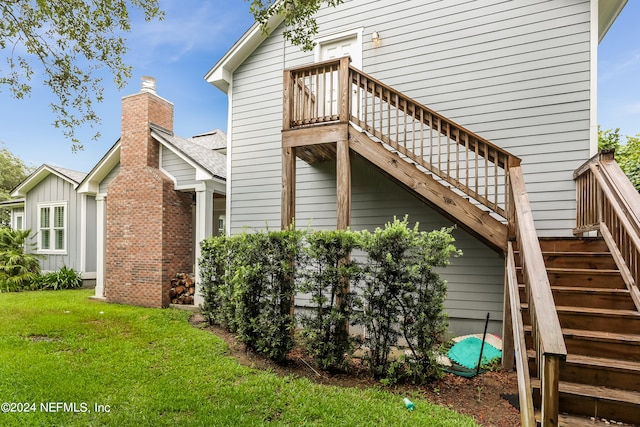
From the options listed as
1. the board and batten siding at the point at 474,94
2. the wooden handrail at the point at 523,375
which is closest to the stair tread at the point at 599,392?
the wooden handrail at the point at 523,375

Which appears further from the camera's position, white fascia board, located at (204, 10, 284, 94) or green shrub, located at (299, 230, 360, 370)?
white fascia board, located at (204, 10, 284, 94)

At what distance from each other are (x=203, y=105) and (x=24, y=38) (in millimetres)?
24167

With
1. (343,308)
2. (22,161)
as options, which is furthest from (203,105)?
(343,308)

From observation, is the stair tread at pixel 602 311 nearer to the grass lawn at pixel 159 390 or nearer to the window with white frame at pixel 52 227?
the grass lawn at pixel 159 390

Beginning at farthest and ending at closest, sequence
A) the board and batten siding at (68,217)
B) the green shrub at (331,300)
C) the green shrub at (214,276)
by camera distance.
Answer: the board and batten siding at (68,217)
the green shrub at (214,276)
the green shrub at (331,300)

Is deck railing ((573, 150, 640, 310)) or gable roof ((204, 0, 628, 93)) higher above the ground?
Result: gable roof ((204, 0, 628, 93))

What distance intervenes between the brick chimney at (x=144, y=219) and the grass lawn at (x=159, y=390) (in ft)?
8.12

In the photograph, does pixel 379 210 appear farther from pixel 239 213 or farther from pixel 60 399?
pixel 60 399

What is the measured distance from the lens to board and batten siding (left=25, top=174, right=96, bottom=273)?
38.2 feet

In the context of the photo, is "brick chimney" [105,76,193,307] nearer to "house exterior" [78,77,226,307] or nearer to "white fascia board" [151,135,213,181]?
"house exterior" [78,77,226,307]

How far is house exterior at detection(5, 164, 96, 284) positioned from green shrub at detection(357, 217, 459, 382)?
10792 millimetres

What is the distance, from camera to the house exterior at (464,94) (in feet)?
16.9

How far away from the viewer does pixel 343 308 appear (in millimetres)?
4227

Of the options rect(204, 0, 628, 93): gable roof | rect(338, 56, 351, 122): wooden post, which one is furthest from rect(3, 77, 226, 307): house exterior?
rect(338, 56, 351, 122): wooden post
